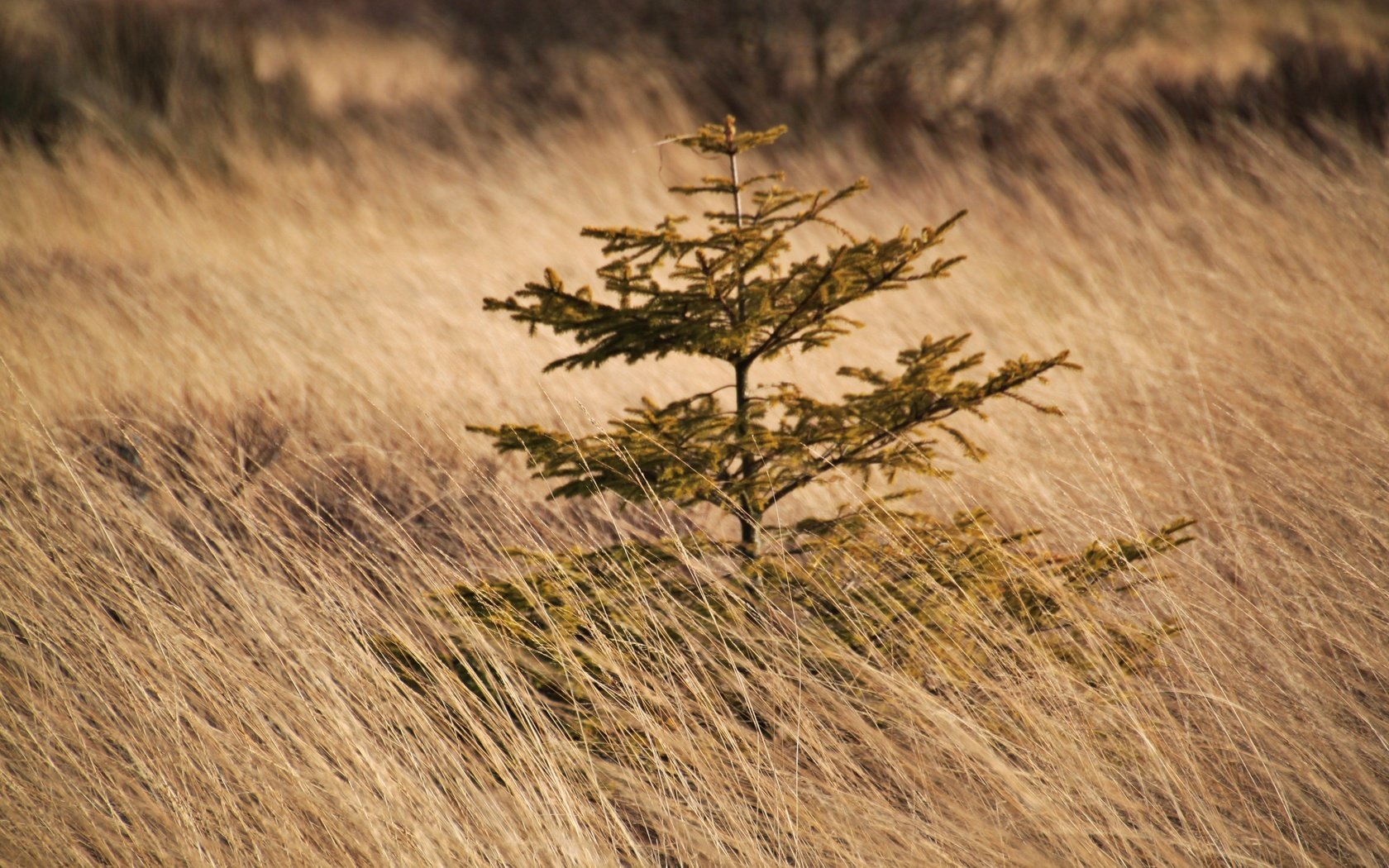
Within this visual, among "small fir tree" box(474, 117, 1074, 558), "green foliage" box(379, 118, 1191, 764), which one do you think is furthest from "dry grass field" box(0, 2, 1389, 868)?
"small fir tree" box(474, 117, 1074, 558)

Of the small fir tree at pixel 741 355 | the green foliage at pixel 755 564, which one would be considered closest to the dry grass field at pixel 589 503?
the green foliage at pixel 755 564

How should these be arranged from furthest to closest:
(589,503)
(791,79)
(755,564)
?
(791,79) → (589,503) → (755,564)

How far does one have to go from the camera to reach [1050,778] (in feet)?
5.52

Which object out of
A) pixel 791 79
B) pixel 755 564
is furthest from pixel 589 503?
pixel 791 79

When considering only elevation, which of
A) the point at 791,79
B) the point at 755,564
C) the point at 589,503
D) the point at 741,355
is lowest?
the point at 589,503

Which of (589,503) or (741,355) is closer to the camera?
(741,355)

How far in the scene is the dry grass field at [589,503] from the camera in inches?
67.4

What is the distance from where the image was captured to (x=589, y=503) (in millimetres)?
3221

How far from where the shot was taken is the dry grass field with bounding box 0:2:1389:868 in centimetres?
171

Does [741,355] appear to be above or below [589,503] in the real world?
above

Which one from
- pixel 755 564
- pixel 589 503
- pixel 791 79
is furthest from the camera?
pixel 791 79

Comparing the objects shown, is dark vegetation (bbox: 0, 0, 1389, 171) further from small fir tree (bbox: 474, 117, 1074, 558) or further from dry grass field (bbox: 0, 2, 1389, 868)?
small fir tree (bbox: 474, 117, 1074, 558)

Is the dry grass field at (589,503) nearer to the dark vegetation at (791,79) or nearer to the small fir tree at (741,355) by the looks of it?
the dark vegetation at (791,79)

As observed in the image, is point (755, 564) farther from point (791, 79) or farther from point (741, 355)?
point (791, 79)
